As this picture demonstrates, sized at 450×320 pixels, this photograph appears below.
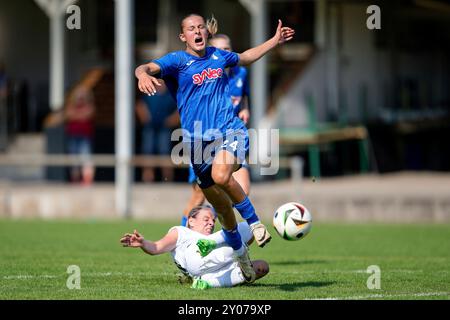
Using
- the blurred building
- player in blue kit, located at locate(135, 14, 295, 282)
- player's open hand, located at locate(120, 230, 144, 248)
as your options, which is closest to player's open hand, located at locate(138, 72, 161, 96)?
player in blue kit, located at locate(135, 14, 295, 282)

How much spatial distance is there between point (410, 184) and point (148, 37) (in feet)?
27.6

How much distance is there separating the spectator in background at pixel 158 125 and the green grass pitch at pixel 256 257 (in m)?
4.92

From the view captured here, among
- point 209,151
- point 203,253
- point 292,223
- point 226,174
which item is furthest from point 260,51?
point 203,253

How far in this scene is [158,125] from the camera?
82.2 ft

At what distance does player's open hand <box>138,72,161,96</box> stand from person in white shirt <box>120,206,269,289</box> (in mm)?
1363

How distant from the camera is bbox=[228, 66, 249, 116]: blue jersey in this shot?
44.2 ft

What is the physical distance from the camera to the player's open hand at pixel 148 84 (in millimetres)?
9344

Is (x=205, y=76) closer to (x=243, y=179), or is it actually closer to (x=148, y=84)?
(x=148, y=84)

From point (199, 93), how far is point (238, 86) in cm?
329

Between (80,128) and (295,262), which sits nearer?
(295,262)

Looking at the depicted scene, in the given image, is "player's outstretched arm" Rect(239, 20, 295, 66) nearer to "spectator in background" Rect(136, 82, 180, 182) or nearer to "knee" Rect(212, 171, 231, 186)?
"knee" Rect(212, 171, 231, 186)

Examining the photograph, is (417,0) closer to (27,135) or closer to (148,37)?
(148,37)
